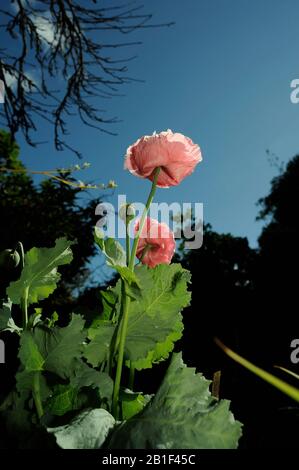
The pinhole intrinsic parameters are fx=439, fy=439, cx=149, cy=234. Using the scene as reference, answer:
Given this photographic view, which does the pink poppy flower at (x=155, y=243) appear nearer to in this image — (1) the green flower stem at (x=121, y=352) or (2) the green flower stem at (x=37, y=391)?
(1) the green flower stem at (x=121, y=352)

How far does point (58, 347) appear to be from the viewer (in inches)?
20.9

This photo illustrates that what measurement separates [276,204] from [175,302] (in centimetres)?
1801

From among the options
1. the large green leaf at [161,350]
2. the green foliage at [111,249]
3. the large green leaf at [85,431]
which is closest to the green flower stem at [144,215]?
the green foliage at [111,249]

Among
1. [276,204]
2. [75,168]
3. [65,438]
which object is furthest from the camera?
[276,204]

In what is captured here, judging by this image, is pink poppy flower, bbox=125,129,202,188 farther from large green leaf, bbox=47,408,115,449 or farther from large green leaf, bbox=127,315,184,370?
large green leaf, bbox=47,408,115,449

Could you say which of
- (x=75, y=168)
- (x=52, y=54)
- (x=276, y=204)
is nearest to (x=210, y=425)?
(x=75, y=168)

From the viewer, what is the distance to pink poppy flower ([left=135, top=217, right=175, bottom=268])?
2.54ft

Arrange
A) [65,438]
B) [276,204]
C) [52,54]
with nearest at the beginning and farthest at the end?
[65,438], [52,54], [276,204]

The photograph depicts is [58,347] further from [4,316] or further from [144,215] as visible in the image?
[144,215]

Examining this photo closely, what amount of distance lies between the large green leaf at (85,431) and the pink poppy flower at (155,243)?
0.34m

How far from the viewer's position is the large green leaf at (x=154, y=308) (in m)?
0.63

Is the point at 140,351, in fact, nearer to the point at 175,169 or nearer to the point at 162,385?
the point at 162,385

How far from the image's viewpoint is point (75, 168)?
91.2 inches
